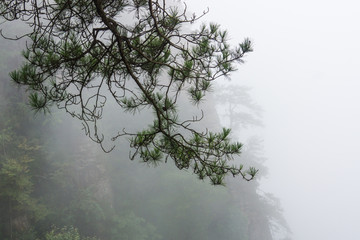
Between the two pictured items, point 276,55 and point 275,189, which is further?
point 276,55

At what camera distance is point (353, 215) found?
2256 inches

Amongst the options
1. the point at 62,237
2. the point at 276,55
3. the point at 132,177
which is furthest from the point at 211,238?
the point at 276,55

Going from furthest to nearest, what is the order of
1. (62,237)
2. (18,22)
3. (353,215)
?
(353,215) < (18,22) < (62,237)

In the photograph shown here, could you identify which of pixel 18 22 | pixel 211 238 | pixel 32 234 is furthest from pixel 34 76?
pixel 18 22

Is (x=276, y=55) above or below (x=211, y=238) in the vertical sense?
above

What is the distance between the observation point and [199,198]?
32.0ft

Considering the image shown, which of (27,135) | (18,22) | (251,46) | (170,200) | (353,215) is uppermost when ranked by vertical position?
(353,215)

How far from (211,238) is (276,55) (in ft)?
352

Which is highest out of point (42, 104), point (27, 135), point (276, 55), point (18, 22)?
point (276, 55)

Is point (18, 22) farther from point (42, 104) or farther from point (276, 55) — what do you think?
point (276, 55)

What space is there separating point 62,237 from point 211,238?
5.42m

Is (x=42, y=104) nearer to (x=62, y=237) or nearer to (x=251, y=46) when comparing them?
(x=251, y=46)

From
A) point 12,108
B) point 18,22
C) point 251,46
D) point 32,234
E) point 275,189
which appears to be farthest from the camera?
point 275,189

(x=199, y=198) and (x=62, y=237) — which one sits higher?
(x=199, y=198)
